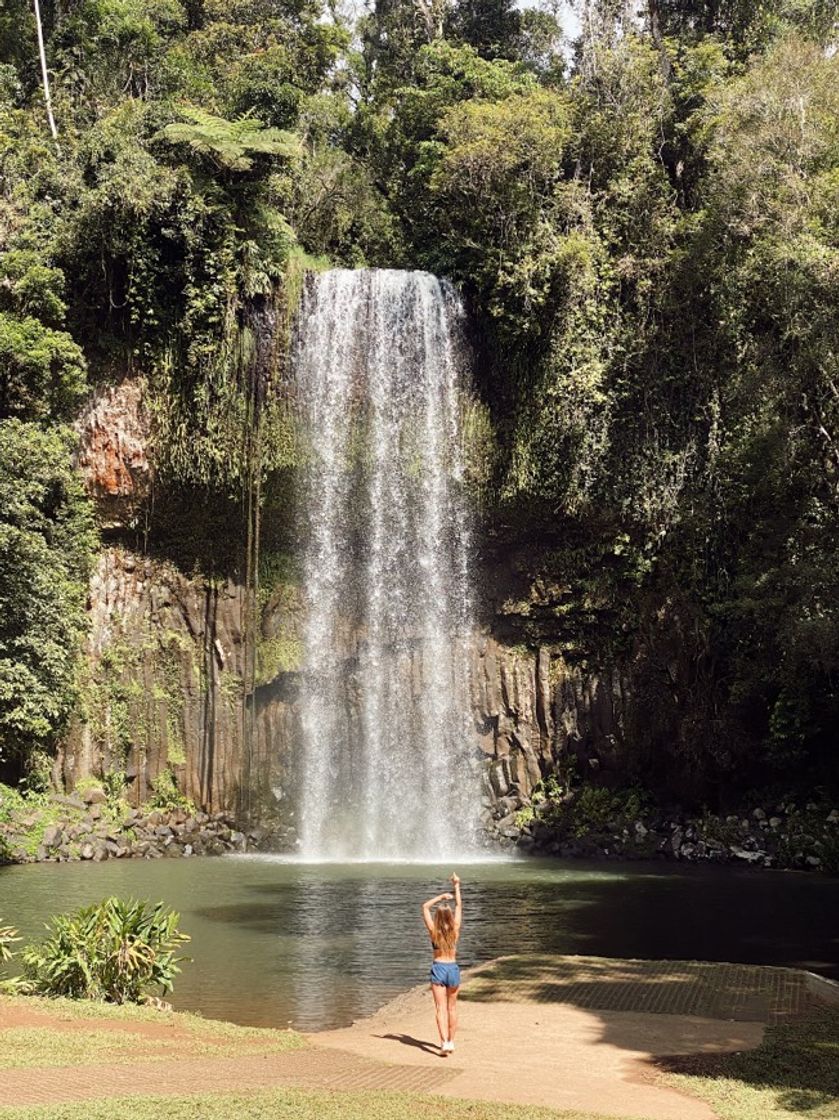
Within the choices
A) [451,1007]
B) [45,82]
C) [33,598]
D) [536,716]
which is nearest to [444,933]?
[451,1007]

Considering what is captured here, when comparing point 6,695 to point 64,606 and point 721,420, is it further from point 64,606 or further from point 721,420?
point 721,420

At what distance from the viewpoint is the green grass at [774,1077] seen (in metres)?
7.02

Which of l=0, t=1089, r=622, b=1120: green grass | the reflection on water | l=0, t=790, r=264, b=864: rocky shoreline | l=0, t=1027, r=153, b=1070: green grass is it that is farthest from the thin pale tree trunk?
l=0, t=1089, r=622, b=1120: green grass

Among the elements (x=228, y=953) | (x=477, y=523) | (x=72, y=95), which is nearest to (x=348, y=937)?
(x=228, y=953)

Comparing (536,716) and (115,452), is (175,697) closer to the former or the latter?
(115,452)

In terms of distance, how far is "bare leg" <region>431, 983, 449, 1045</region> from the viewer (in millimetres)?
8523

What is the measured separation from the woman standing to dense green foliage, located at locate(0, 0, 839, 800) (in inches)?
560

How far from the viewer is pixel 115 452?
26.4 m

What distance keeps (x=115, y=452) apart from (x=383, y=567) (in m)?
6.73

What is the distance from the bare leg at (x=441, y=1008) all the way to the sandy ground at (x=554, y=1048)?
0.18 metres

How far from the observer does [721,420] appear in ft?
86.0

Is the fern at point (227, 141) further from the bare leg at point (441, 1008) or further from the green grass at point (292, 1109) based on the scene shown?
the green grass at point (292, 1109)

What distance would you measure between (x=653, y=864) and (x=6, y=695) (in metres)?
13.1

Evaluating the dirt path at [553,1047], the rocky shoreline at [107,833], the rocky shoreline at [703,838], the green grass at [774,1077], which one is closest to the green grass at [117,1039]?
the dirt path at [553,1047]
